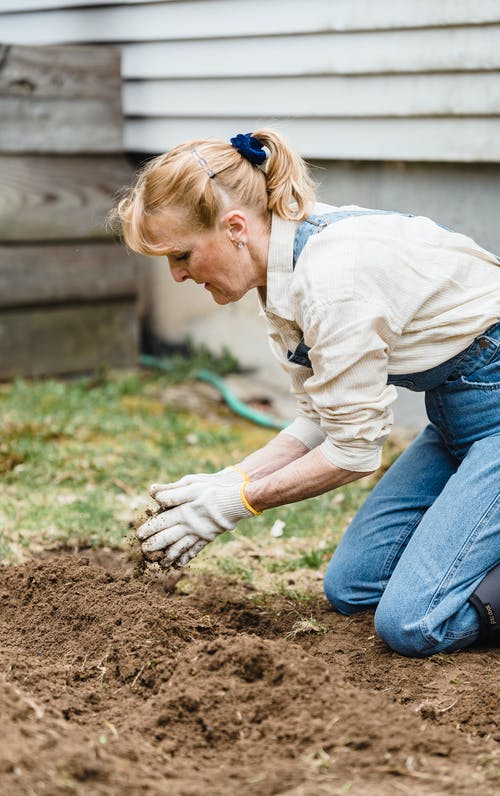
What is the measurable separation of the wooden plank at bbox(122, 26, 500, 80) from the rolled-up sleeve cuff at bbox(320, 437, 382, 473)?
231 centimetres

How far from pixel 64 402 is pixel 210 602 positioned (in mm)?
2688

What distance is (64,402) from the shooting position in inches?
222

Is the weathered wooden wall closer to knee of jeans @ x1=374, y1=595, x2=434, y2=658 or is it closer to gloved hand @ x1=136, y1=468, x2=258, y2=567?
gloved hand @ x1=136, y1=468, x2=258, y2=567

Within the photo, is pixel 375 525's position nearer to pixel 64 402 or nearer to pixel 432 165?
pixel 432 165

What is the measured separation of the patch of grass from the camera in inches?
146

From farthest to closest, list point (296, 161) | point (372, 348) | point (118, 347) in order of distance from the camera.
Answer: point (118, 347), point (296, 161), point (372, 348)

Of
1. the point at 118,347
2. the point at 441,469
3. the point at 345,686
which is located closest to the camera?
the point at 345,686

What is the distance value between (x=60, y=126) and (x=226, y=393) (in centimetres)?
189

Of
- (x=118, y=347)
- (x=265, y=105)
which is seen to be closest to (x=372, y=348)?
(x=265, y=105)

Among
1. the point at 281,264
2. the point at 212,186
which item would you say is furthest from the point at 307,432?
the point at 212,186

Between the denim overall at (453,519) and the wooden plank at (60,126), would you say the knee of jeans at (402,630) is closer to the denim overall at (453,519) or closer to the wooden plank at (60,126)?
the denim overall at (453,519)

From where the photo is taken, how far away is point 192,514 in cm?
282

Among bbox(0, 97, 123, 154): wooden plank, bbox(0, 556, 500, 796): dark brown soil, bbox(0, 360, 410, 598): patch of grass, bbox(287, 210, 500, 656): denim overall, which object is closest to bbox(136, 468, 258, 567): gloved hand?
bbox(0, 556, 500, 796): dark brown soil

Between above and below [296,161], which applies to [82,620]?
below
